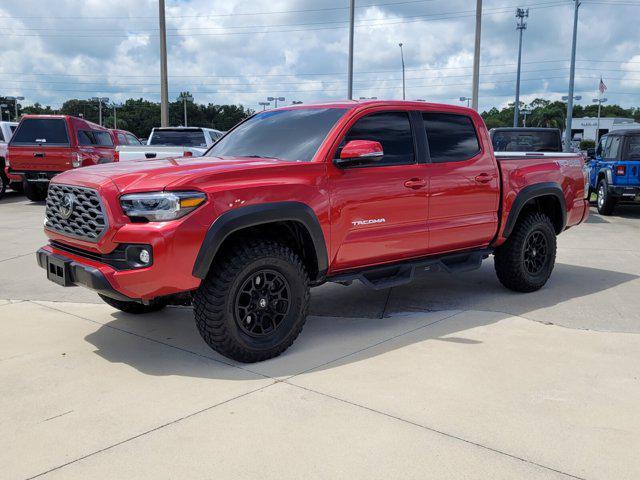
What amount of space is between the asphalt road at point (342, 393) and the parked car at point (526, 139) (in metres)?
6.69

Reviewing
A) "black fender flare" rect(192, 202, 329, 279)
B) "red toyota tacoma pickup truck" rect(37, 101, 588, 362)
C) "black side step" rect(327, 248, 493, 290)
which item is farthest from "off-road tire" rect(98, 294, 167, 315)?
"black side step" rect(327, 248, 493, 290)

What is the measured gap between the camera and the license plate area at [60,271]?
4.12 m

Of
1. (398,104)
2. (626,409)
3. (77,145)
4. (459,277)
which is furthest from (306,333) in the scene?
(77,145)

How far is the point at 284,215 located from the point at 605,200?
11644mm

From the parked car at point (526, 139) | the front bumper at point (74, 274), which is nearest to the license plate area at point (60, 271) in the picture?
the front bumper at point (74, 274)

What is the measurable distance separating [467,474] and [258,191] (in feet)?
7.30

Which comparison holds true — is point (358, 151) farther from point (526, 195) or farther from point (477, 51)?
point (477, 51)

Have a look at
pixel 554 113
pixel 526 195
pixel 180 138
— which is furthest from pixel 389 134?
pixel 554 113

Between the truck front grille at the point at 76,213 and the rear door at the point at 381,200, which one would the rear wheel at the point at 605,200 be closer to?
the rear door at the point at 381,200

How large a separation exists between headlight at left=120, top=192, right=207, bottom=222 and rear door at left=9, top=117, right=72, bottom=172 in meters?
11.4

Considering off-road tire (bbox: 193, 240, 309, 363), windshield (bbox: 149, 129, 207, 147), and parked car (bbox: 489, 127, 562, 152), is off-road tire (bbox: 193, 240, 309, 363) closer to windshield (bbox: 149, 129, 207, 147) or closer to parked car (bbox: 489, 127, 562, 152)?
parked car (bbox: 489, 127, 562, 152)

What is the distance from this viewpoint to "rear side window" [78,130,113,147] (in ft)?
48.8

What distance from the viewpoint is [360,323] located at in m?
5.33

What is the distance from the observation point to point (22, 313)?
5.58m
